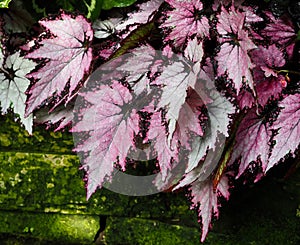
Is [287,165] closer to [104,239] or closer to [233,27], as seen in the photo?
[233,27]

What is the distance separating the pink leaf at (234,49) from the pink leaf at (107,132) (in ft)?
0.81

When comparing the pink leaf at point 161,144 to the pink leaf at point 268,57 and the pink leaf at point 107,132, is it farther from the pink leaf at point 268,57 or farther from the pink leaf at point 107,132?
the pink leaf at point 268,57

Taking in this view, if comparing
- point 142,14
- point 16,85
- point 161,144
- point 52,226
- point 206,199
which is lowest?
point 52,226

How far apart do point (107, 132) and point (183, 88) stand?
0.22 meters

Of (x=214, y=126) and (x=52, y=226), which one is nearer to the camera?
(x=214, y=126)

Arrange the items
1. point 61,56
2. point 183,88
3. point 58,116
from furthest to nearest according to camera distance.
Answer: point 58,116 → point 61,56 → point 183,88

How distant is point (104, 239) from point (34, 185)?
302 millimetres

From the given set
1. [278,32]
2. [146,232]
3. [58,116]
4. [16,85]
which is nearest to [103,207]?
[146,232]

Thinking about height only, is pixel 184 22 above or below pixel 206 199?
above

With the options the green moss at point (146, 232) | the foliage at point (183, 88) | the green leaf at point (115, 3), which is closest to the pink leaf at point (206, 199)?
the foliage at point (183, 88)

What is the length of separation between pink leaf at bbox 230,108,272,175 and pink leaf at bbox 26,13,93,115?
16.8 inches

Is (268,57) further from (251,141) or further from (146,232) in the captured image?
(146,232)

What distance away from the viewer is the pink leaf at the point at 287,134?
1.12 m

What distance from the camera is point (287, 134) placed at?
1.13 m
